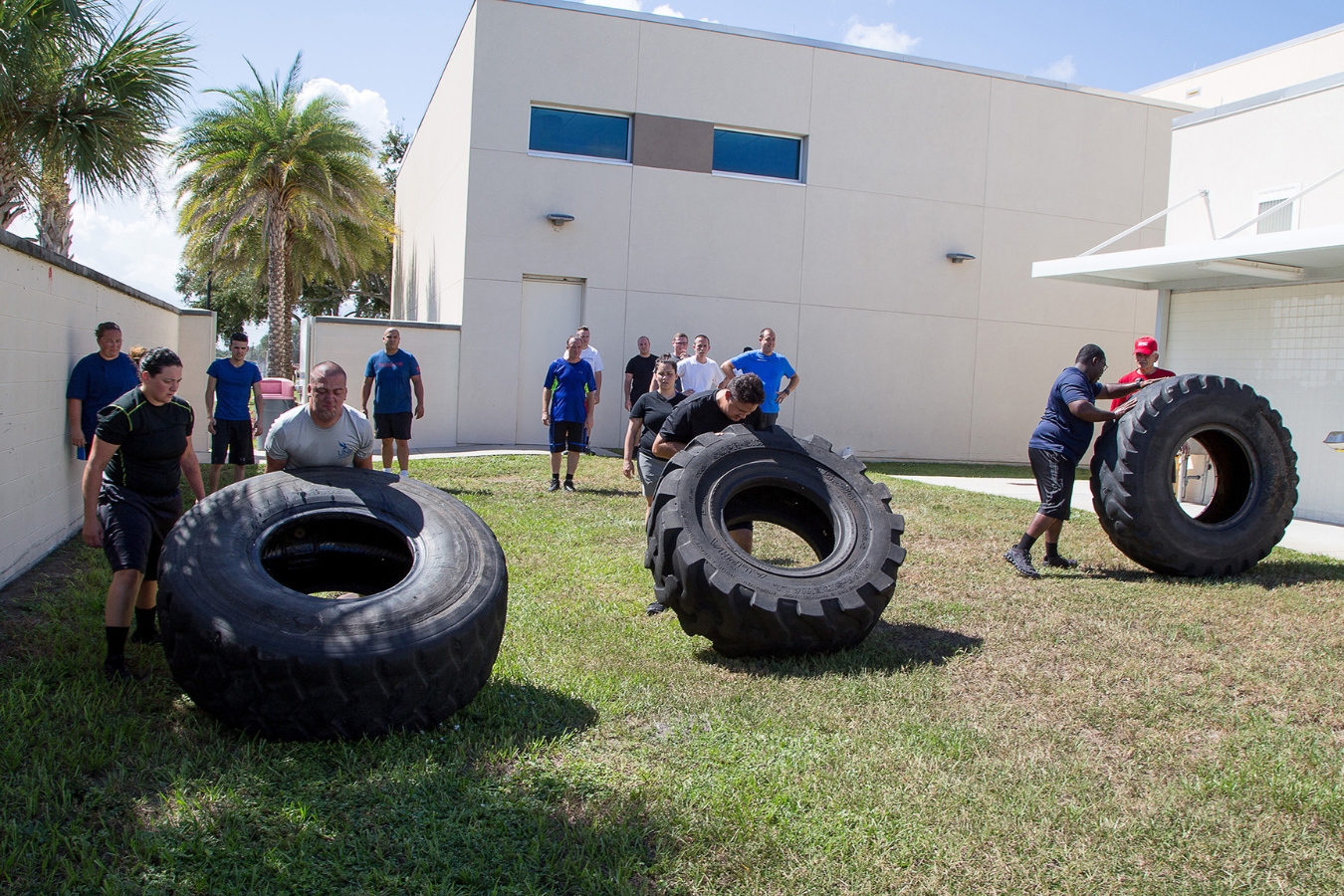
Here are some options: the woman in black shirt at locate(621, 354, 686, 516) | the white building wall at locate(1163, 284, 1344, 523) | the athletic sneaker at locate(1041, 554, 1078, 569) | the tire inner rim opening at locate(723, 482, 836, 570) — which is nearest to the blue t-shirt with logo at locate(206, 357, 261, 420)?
the woman in black shirt at locate(621, 354, 686, 516)

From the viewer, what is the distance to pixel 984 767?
3.72 m

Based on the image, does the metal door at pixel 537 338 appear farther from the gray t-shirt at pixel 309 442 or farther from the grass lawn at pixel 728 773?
the gray t-shirt at pixel 309 442

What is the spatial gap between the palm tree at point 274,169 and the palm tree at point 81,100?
12.0 metres

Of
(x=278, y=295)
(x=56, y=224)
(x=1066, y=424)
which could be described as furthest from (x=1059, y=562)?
(x=278, y=295)

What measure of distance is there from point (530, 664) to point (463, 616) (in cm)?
104

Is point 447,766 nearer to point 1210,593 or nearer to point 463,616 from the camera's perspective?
point 463,616

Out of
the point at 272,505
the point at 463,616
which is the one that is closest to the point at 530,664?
the point at 463,616

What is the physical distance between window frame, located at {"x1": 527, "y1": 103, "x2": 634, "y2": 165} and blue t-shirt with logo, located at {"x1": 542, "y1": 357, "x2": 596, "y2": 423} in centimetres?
622

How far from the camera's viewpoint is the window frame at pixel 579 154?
15945mm

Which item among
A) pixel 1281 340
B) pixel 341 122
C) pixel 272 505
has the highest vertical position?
pixel 341 122

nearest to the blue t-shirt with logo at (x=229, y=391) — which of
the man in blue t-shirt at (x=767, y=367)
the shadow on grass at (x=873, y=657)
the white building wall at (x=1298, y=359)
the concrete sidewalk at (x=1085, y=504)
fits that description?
the man in blue t-shirt at (x=767, y=367)

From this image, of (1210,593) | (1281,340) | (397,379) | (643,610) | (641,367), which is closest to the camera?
(643,610)

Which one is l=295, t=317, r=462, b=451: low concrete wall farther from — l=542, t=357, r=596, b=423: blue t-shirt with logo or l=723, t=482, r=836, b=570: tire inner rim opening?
l=723, t=482, r=836, b=570: tire inner rim opening

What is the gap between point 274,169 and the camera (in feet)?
73.6
